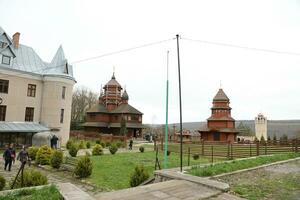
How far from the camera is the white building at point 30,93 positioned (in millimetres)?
26281

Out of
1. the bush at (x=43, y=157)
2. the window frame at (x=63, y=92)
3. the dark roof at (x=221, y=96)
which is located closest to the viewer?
the bush at (x=43, y=157)

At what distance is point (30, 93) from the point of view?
94.4 ft

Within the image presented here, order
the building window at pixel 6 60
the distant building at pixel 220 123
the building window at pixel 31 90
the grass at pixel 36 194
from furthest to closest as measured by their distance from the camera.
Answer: the distant building at pixel 220 123 < the building window at pixel 31 90 < the building window at pixel 6 60 < the grass at pixel 36 194

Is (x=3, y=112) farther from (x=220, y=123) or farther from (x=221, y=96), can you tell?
(x=221, y=96)

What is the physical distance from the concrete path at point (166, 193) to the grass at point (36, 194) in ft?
3.56

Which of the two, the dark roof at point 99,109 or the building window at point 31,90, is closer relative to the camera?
the building window at point 31,90

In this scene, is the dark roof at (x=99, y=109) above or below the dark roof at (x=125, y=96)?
below

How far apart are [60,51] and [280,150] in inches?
1143

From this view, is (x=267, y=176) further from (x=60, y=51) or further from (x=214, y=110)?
(x=214, y=110)

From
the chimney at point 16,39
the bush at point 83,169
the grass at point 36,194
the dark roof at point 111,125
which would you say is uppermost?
the chimney at point 16,39

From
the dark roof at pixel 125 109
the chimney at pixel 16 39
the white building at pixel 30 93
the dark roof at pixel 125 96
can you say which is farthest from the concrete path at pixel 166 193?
the dark roof at pixel 125 96

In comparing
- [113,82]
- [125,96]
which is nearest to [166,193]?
[125,96]

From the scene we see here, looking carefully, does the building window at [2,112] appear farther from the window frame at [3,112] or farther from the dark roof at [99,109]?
the dark roof at [99,109]

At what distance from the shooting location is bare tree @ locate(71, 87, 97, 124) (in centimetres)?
6738
